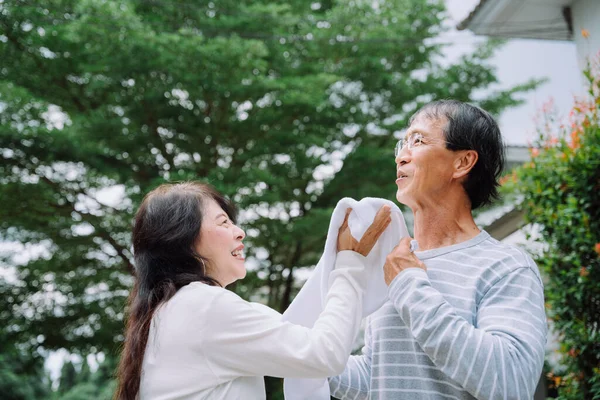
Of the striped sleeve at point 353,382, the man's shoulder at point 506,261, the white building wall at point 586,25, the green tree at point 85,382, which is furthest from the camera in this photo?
the green tree at point 85,382

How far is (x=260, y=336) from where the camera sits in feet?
4.63

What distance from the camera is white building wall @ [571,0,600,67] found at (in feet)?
18.1

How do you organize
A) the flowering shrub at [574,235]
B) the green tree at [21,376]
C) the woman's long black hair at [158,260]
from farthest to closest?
the green tree at [21,376]
the flowering shrub at [574,235]
the woman's long black hair at [158,260]

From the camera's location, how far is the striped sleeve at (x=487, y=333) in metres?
1.22

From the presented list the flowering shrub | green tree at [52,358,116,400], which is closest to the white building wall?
the flowering shrub

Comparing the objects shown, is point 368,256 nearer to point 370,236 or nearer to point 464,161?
point 370,236

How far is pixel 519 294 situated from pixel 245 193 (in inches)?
262

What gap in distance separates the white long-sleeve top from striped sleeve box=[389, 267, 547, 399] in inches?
6.1

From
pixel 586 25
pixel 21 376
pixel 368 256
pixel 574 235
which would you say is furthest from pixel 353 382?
pixel 21 376

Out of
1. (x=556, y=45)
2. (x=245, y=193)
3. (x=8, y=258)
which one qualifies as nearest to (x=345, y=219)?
(x=245, y=193)

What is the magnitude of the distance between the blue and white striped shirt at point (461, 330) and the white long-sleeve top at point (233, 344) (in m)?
0.13

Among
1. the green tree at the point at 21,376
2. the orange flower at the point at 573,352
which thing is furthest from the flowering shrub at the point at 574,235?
the green tree at the point at 21,376

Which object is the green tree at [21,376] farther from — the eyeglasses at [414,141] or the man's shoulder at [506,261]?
the man's shoulder at [506,261]

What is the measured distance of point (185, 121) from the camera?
8375mm
